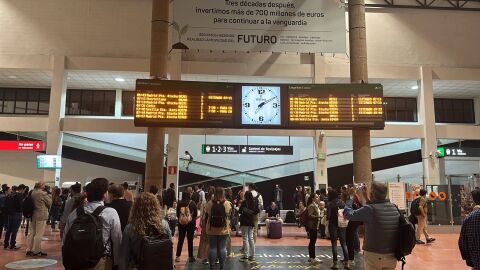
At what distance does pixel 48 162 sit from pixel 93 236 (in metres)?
14.5

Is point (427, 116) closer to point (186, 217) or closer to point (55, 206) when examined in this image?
point (186, 217)

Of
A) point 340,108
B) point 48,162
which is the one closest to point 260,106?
point 340,108

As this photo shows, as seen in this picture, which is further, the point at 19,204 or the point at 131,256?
the point at 19,204

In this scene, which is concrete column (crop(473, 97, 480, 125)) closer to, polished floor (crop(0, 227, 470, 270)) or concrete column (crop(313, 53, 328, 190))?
concrete column (crop(313, 53, 328, 190))

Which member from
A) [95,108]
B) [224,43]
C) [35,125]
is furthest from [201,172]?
[224,43]

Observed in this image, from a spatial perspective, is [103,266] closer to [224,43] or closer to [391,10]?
[224,43]

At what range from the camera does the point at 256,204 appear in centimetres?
980

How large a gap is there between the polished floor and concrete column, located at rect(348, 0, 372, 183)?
92.4 inches

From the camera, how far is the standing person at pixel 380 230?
4609 millimetres

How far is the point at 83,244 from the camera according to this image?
11.4 feet

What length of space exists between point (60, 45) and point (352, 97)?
13553mm

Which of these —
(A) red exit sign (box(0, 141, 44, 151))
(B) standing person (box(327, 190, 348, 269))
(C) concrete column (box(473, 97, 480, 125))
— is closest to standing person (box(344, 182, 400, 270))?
(B) standing person (box(327, 190, 348, 269))

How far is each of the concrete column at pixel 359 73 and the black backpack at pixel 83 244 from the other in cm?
846

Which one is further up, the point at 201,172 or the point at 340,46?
the point at 340,46
